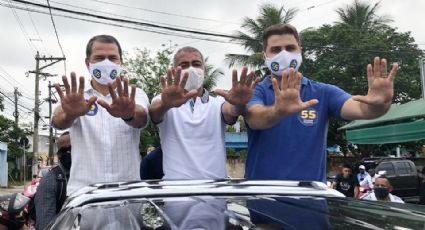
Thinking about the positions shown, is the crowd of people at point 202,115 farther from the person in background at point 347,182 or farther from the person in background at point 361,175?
the person in background at point 361,175

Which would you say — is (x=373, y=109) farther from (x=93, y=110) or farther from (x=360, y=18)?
(x=360, y=18)

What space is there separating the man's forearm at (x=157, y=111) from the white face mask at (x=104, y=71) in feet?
1.03

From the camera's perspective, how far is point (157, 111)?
10.6 feet

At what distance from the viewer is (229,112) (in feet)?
10.6

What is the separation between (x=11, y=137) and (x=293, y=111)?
4240 cm

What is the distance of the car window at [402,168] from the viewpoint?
58.6 ft

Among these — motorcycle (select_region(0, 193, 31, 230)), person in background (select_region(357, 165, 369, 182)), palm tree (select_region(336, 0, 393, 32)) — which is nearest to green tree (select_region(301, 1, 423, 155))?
palm tree (select_region(336, 0, 393, 32))

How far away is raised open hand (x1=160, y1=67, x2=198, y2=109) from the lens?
3.03 m

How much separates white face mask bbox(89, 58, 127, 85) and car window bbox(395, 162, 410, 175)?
16138 mm

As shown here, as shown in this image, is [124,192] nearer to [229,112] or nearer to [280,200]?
[280,200]

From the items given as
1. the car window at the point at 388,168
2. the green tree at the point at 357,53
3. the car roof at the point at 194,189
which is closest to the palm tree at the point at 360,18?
the green tree at the point at 357,53

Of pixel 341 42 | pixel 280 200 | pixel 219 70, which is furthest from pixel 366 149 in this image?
pixel 280 200

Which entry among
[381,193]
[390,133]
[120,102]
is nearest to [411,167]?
[390,133]

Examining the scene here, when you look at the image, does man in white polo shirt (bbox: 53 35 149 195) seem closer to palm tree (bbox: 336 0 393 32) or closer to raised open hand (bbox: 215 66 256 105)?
raised open hand (bbox: 215 66 256 105)
